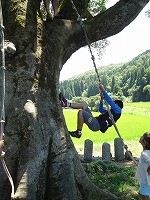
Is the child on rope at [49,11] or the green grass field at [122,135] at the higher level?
the child on rope at [49,11]

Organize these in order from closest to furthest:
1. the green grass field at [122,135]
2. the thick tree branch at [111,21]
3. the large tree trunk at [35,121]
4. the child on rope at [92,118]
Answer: the large tree trunk at [35,121] → the thick tree branch at [111,21] → the child on rope at [92,118] → the green grass field at [122,135]

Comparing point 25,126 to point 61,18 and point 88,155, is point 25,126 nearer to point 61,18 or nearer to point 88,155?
point 61,18

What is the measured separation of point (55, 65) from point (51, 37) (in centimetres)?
56

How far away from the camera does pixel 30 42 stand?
5.14 meters

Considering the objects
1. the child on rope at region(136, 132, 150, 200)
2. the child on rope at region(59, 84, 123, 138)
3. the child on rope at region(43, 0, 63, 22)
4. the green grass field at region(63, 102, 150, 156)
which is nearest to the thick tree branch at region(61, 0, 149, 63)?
the child on rope at region(43, 0, 63, 22)

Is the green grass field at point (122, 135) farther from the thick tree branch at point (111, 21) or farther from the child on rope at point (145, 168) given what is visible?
the child on rope at point (145, 168)

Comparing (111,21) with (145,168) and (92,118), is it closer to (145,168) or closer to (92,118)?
(92,118)

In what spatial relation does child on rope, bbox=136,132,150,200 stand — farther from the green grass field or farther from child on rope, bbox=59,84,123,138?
the green grass field

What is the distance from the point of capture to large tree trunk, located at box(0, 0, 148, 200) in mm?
4551

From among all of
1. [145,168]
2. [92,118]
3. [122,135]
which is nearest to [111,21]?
[92,118]

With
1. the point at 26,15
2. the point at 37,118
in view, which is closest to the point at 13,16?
the point at 26,15

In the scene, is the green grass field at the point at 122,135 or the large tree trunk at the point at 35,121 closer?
the large tree trunk at the point at 35,121

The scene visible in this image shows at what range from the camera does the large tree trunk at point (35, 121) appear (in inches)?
179

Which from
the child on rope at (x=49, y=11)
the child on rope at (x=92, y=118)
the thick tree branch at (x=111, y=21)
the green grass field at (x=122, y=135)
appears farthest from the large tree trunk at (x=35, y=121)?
the green grass field at (x=122, y=135)
